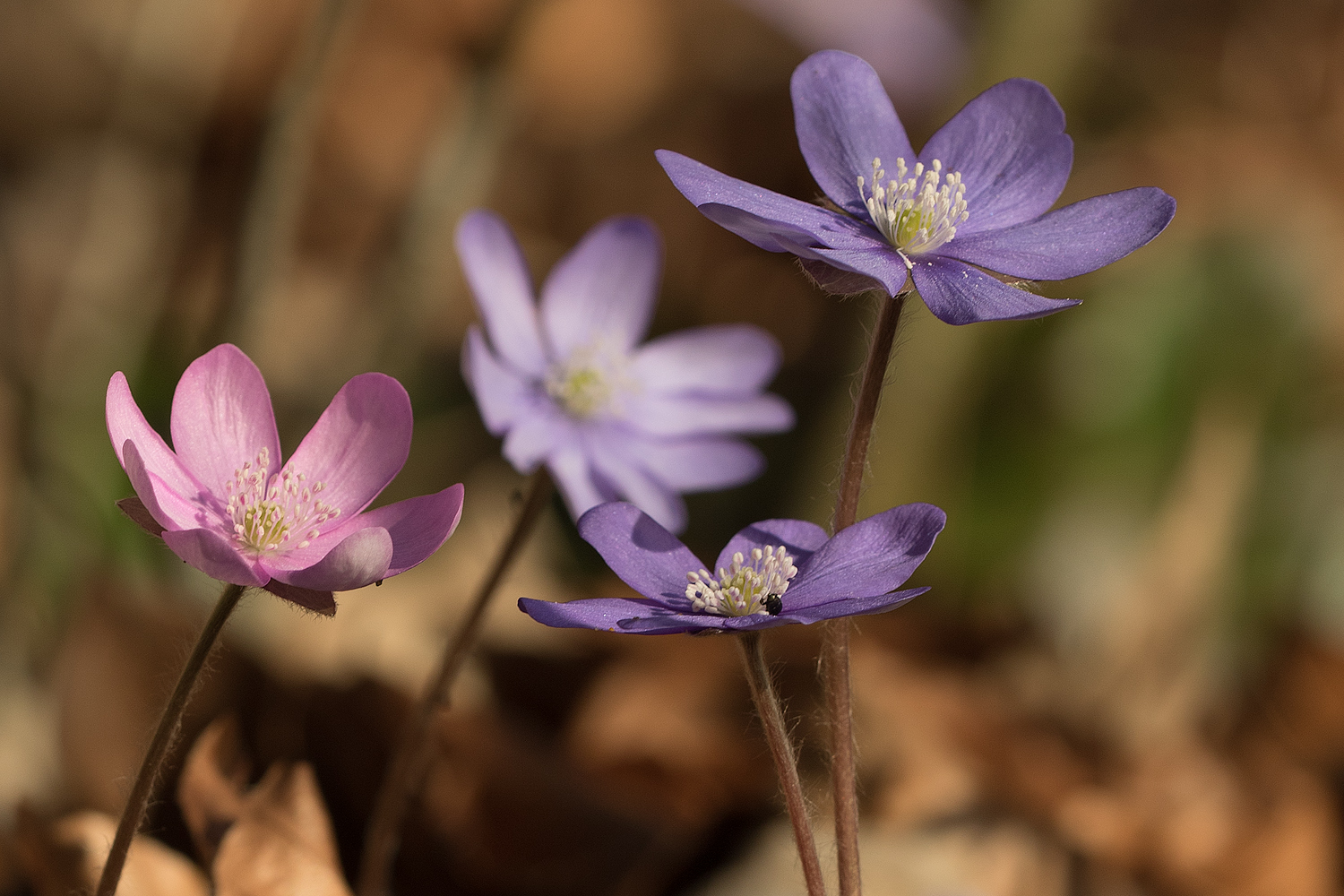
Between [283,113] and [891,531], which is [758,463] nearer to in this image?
[891,531]

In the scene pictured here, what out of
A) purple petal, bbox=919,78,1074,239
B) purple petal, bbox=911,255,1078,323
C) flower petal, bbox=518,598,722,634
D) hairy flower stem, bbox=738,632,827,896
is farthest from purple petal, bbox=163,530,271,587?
purple petal, bbox=919,78,1074,239

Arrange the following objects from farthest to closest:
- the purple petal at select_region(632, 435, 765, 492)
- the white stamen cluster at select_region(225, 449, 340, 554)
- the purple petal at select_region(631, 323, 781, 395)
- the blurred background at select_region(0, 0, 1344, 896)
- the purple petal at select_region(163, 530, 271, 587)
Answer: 1. the blurred background at select_region(0, 0, 1344, 896)
2. the purple petal at select_region(631, 323, 781, 395)
3. the purple petal at select_region(632, 435, 765, 492)
4. the white stamen cluster at select_region(225, 449, 340, 554)
5. the purple petal at select_region(163, 530, 271, 587)

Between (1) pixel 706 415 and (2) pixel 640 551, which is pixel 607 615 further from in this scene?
(1) pixel 706 415

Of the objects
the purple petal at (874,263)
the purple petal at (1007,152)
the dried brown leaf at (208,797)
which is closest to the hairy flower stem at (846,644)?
the purple petal at (874,263)

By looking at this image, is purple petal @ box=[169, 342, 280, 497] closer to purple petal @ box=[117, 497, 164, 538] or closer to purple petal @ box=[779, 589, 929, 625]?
purple petal @ box=[117, 497, 164, 538]

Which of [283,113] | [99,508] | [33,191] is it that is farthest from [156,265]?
[283,113]

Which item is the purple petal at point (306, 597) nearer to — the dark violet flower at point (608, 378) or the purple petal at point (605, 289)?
the dark violet flower at point (608, 378)
